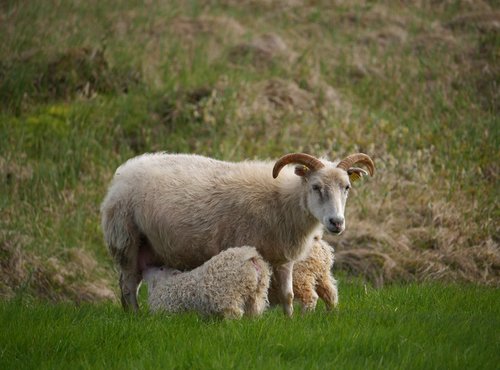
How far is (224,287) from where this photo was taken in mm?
7656

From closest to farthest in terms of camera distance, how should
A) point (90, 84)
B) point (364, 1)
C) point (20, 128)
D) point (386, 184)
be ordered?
point (386, 184)
point (20, 128)
point (90, 84)
point (364, 1)

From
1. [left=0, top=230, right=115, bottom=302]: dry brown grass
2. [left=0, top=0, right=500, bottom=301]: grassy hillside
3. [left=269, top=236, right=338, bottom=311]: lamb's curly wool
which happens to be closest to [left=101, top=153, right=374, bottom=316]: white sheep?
[left=269, top=236, right=338, bottom=311]: lamb's curly wool

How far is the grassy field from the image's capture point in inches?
273

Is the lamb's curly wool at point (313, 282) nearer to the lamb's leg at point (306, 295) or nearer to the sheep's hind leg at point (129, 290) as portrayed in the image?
the lamb's leg at point (306, 295)

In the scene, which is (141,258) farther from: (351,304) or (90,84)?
(90,84)

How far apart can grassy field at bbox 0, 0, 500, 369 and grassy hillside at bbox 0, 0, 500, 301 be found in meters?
0.04

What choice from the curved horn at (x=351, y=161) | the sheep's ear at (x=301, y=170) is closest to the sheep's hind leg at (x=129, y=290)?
the sheep's ear at (x=301, y=170)

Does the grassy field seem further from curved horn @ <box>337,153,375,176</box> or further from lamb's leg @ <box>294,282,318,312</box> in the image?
curved horn @ <box>337,153,375,176</box>

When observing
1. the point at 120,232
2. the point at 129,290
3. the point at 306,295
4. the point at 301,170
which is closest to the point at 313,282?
the point at 306,295

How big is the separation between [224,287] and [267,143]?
6803mm

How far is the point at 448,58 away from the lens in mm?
17469

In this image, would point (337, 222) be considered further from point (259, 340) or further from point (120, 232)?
point (120, 232)

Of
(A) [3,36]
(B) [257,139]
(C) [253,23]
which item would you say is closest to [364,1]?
(C) [253,23]

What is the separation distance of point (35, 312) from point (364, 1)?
49.7ft
